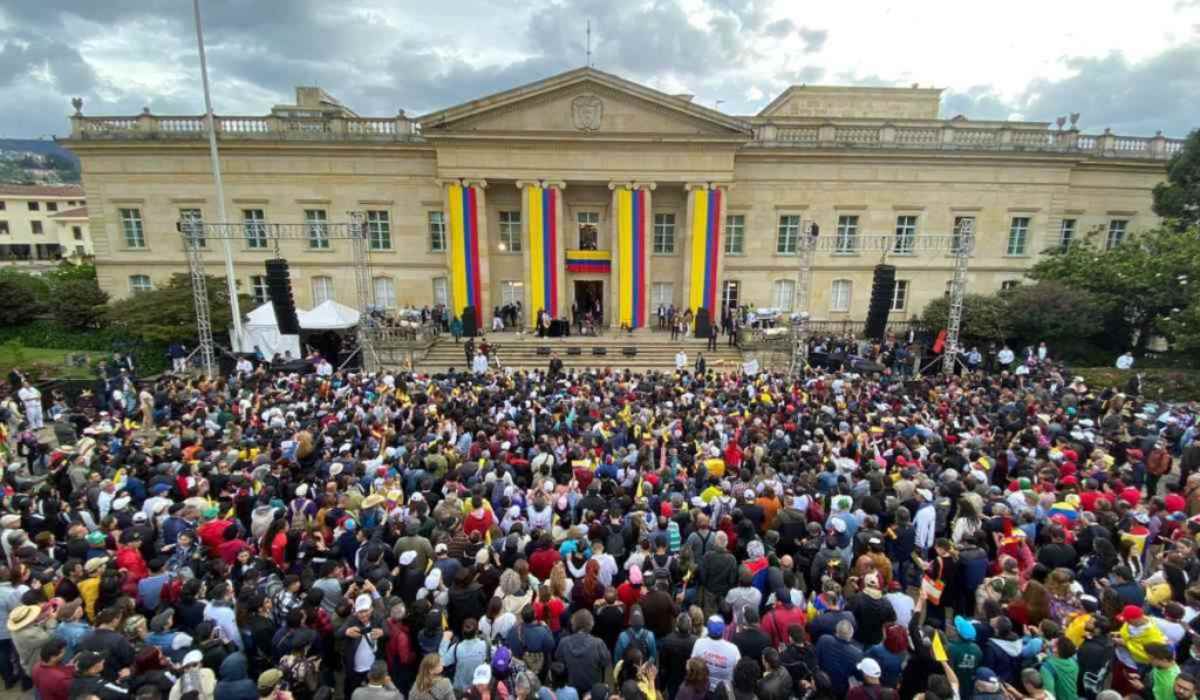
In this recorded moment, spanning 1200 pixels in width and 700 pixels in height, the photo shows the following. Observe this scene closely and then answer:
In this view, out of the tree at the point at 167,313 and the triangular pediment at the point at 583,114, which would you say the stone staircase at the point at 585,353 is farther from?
the triangular pediment at the point at 583,114

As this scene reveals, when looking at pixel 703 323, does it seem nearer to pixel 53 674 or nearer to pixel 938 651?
pixel 938 651

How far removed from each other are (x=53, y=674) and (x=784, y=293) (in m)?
29.9

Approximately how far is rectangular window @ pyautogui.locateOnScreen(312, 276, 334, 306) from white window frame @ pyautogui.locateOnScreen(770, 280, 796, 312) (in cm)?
2340

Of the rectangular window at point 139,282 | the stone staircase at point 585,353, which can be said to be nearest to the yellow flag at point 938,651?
the stone staircase at point 585,353

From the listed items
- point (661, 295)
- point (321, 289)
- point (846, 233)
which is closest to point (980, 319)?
point (846, 233)

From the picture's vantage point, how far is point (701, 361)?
2012 cm

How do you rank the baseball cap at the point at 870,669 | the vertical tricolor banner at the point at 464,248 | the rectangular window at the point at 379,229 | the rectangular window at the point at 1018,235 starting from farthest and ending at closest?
the rectangular window at the point at 1018,235, the rectangular window at the point at 379,229, the vertical tricolor banner at the point at 464,248, the baseball cap at the point at 870,669

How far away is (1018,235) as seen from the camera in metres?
29.7

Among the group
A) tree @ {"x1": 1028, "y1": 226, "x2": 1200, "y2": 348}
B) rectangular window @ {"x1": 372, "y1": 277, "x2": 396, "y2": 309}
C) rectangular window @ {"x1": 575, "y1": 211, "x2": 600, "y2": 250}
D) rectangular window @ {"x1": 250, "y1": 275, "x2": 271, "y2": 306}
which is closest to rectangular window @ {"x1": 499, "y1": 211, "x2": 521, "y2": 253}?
rectangular window @ {"x1": 575, "y1": 211, "x2": 600, "y2": 250}

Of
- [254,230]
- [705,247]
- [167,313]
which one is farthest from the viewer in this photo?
[705,247]

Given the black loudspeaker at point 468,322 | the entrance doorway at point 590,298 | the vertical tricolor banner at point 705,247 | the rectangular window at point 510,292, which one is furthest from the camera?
the entrance doorway at point 590,298

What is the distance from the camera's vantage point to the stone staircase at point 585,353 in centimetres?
2428

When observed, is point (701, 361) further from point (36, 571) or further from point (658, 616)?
point (36, 571)

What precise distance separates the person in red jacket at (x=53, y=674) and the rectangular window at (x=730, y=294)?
91.6 feet
